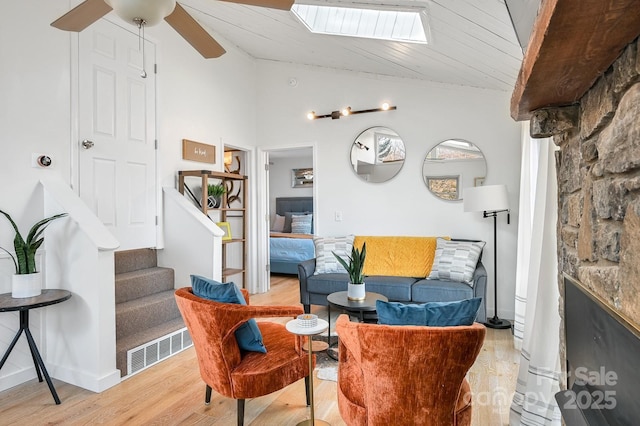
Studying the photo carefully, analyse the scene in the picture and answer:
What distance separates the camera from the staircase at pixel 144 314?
2805 millimetres

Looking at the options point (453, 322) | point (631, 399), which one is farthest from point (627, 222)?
point (453, 322)

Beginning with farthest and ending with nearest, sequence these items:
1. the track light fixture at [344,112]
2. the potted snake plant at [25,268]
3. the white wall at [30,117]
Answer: the track light fixture at [344,112] → the white wall at [30,117] → the potted snake plant at [25,268]

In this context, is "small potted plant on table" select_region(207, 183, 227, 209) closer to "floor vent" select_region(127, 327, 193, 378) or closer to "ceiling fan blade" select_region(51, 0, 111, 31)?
"floor vent" select_region(127, 327, 193, 378)

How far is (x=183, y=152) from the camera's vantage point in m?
4.11

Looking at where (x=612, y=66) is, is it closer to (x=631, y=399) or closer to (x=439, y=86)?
(x=631, y=399)

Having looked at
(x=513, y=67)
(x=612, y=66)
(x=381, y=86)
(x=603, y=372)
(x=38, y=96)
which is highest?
(x=381, y=86)

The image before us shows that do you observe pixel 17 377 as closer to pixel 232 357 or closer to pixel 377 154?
pixel 232 357

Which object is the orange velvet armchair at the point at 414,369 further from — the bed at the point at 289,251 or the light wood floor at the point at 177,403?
the bed at the point at 289,251

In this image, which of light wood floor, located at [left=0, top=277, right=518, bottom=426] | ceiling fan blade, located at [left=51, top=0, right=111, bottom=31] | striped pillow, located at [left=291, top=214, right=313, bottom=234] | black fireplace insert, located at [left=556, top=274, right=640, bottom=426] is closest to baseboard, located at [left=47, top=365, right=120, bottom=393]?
light wood floor, located at [left=0, top=277, right=518, bottom=426]

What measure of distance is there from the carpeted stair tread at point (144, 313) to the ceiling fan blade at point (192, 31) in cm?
208

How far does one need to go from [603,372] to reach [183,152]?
13.2 feet

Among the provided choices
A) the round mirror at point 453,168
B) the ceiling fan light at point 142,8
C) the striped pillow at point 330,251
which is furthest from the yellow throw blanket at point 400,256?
the ceiling fan light at point 142,8

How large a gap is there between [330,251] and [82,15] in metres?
2.98

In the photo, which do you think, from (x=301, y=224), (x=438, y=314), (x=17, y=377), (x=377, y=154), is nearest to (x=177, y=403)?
(x=17, y=377)
